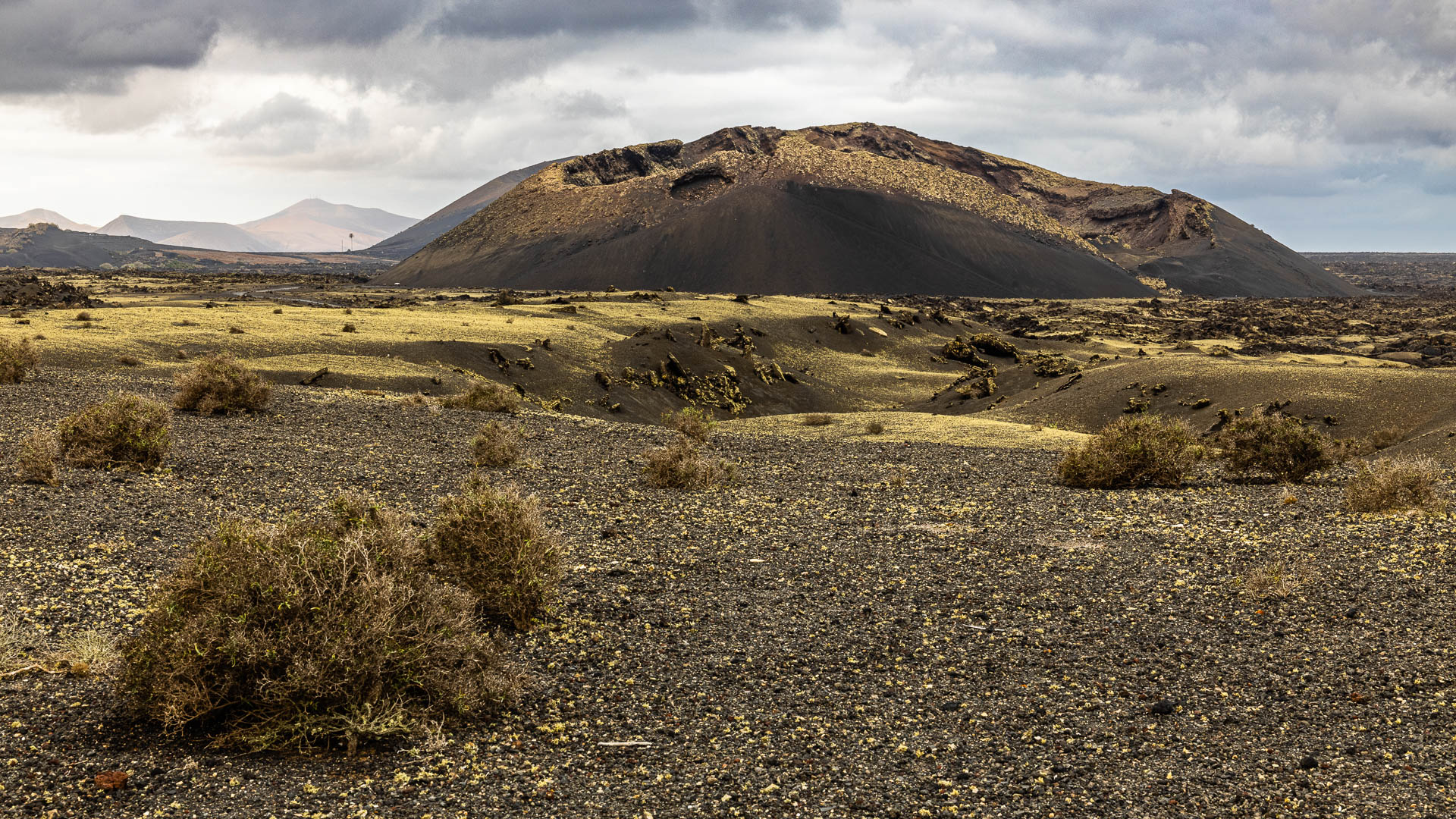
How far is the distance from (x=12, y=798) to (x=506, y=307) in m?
53.6

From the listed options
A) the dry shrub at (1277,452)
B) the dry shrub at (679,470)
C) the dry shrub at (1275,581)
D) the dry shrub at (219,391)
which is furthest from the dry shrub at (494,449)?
the dry shrub at (1277,452)

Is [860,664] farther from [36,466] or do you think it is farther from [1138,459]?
[36,466]

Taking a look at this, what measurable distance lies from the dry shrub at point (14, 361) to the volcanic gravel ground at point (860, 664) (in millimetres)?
6958

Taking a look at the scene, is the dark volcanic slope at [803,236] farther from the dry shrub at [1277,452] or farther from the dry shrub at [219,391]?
the dry shrub at [1277,452]

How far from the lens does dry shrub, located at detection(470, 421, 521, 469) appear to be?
48.5 ft

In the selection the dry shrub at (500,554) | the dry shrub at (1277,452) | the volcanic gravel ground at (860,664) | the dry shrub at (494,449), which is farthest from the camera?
the dry shrub at (494,449)

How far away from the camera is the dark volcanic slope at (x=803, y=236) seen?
113m

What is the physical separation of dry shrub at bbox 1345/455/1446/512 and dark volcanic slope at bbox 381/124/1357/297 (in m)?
96.8

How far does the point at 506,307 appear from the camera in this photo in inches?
2228

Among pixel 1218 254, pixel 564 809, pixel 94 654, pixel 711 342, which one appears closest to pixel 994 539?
pixel 564 809

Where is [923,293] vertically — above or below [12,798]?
above

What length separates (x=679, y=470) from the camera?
13.8m

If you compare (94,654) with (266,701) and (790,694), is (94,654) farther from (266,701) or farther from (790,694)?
(790,694)

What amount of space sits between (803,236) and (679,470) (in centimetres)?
10778
